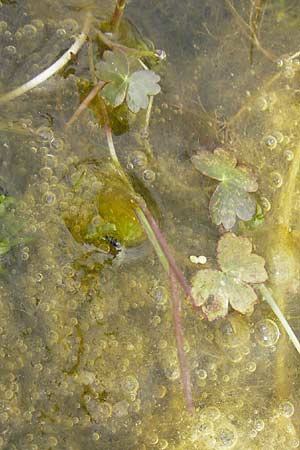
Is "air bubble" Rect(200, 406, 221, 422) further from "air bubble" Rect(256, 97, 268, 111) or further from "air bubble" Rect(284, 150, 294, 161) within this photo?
"air bubble" Rect(256, 97, 268, 111)

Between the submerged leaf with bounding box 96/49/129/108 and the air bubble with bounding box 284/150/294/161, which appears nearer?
the submerged leaf with bounding box 96/49/129/108

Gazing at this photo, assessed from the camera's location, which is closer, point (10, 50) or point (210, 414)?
point (210, 414)

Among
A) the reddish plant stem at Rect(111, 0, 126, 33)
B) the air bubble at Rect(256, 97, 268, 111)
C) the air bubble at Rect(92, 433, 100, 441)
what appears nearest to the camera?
the air bubble at Rect(92, 433, 100, 441)

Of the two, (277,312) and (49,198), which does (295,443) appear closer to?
(277,312)

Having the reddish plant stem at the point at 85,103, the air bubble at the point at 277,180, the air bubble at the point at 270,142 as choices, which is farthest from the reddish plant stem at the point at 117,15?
the air bubble at the point at 277,180

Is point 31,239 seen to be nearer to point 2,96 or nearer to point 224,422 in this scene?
point 2,96

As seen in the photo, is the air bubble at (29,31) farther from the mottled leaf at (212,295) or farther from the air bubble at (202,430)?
the air bubble at (202,430)

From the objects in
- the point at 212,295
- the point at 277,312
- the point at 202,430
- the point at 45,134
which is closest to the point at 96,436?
the point at 202,430

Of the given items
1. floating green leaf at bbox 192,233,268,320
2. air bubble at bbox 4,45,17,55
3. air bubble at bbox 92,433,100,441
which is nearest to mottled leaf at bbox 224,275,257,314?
floating green leaf at bbox 192,233,268,320
